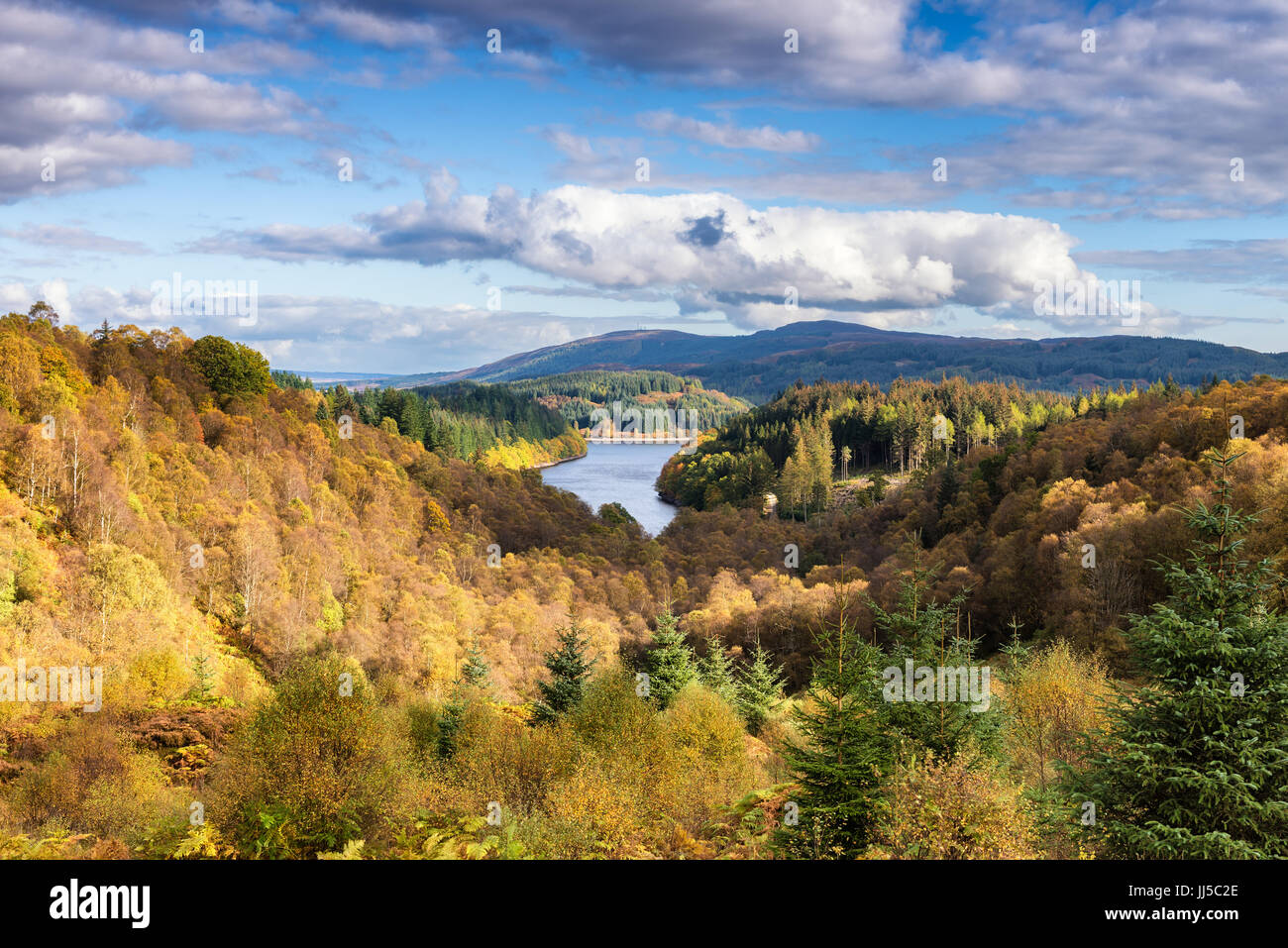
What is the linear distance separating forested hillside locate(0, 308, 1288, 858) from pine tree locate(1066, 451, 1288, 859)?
0.26 ft

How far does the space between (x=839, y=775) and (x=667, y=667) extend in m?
26.2

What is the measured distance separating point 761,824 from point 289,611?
46.2 metres

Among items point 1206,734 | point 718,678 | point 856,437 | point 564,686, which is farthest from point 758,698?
point 856,437

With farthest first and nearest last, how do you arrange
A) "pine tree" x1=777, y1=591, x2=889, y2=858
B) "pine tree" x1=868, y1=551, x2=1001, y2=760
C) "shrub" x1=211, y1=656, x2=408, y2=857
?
"shrub" x1=211, y1=656, x2=408, y2=857 < "pine tree" x1=868, y1=551, x2=1001, y2=760 < "pine tree" x1=777, y1=591, x2=889, y2=858

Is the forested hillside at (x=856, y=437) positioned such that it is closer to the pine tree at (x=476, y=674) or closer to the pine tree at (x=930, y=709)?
the pine tree at (x=476, y=674)

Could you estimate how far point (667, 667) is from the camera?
44875mm

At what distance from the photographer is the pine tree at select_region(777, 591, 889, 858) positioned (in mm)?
19062

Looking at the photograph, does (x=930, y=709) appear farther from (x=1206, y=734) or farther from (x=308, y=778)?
(x=308, y=778)

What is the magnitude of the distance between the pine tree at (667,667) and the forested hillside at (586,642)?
21cm

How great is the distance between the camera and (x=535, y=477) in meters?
132

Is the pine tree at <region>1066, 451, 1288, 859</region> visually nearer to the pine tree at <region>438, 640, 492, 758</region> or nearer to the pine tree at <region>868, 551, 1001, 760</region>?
the pine tree at <region>868, 551, 1001, 760</region>

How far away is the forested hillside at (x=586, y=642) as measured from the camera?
55.7 feet

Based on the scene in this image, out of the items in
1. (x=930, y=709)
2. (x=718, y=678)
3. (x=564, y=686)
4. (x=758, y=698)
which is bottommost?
(x=758, y=698)

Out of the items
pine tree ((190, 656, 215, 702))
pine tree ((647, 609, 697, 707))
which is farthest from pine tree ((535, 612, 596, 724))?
pine tree ((190, 656, 215, 702))
